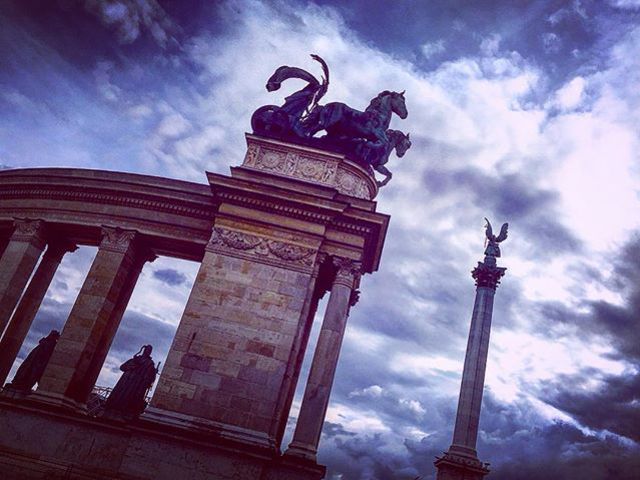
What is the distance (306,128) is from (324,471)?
13635mm

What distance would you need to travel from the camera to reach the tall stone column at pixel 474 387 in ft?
85.2

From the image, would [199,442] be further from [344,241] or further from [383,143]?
[383,143]

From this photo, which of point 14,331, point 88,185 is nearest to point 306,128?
point 88,185

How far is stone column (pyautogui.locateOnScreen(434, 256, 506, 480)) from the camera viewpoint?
85.2 feet

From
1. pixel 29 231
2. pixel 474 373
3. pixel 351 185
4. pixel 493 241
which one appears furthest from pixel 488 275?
pixel 29 231

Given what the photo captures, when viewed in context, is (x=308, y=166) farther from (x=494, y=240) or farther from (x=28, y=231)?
(x=494, y=240)

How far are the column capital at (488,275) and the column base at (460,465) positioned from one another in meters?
9.04

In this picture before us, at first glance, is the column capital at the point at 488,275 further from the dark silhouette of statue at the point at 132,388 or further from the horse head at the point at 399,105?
the dark silhouette of statue at the point at 132,388

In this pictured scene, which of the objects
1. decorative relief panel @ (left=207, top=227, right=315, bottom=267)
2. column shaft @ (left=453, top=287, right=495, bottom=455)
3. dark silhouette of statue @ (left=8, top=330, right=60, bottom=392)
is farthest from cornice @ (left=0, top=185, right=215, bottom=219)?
column shaft @ (left=453, top=287, right=495, bottom=455)

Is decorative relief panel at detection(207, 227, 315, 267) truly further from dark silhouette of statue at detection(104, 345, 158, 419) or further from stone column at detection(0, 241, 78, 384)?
stone column at detection(0, 241, 78, 384)

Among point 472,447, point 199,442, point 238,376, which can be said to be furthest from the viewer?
point 472,447

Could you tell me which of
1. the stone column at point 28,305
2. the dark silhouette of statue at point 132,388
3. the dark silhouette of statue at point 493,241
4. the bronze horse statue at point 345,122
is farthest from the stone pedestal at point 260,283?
the dark silhouette of statue at point 493,241

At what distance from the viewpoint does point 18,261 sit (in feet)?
76.5

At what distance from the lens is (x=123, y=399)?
20.6 meters
